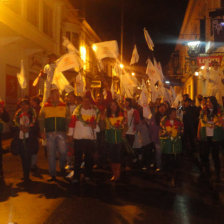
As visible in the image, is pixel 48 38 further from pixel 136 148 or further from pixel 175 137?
pixel 175 137

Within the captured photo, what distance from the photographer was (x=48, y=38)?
2114 centimetres

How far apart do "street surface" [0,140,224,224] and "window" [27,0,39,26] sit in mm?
12924

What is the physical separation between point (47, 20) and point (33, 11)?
2757 millimetres

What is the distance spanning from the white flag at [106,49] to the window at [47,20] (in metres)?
12.5

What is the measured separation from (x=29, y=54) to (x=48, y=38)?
2159 mm

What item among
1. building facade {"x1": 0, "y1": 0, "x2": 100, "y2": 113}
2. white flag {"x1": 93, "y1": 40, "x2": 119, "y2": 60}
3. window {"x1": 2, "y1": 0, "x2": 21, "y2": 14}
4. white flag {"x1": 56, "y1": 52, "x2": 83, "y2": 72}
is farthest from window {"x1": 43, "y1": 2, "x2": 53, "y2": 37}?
white flag {"x1": 56, "y1": 52, "x2": 83, "y2": 72}

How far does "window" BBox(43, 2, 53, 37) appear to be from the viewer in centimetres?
2136

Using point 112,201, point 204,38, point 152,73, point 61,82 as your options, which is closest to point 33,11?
point 152,73

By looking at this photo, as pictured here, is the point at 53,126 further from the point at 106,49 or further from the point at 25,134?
the point at 106,49

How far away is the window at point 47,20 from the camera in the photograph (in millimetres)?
21359

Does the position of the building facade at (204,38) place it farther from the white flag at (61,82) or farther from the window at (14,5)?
the window at (14,5)

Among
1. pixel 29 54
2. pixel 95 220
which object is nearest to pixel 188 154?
pixel 95 220

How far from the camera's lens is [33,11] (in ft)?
63.0

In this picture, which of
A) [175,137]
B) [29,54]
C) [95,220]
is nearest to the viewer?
[95,220]
